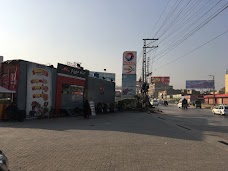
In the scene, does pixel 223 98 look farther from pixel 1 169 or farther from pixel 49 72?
pixel 1 169

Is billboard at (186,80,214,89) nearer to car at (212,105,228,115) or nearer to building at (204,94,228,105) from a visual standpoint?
building at (204,94,228,105)

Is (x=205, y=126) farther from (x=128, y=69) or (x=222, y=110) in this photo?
(x=128, y=69)

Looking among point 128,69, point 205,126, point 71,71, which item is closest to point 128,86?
point 128,69

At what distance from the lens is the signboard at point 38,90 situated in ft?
86.9

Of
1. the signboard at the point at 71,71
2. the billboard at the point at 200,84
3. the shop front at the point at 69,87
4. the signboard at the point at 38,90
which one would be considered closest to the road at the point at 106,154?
the signboard at the point at 38,90

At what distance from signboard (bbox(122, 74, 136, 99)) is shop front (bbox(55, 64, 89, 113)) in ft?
49.3

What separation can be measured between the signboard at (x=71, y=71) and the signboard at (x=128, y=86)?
14.8 metres

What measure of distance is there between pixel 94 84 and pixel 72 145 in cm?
2786

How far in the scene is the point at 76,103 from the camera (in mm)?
34594

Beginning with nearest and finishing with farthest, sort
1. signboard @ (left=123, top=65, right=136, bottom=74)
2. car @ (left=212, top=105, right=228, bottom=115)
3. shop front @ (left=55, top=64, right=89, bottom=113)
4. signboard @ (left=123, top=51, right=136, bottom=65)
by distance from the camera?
shop front @ (left=55, top=64, right=89, bottom=113) → car @ (left=212, top=105, right=228, bottom=115) → signboard @ (left=123, top=51, right=136, bottom=65) → signboard @ (left=123, top=65, right=136, bottom=74)

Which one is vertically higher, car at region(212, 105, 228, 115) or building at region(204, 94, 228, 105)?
building at region(204, 94, 228, 105)

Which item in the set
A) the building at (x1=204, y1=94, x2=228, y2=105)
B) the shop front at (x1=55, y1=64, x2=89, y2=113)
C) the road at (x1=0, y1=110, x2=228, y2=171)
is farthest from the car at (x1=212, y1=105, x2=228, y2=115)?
the building at (x1=204, y1=94, x2=228, y2=105)

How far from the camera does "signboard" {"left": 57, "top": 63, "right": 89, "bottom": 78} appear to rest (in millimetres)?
31783

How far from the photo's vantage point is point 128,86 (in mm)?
52438
